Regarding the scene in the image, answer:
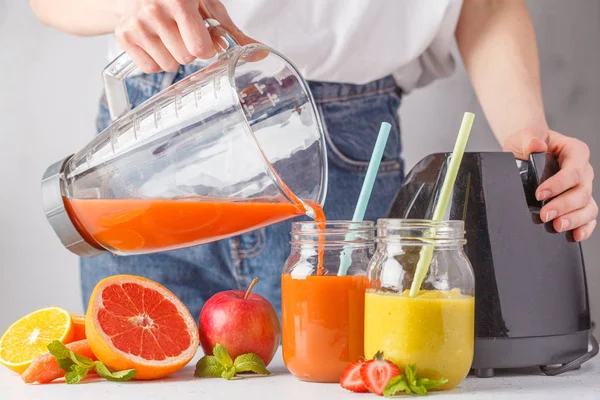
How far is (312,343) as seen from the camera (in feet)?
3.37

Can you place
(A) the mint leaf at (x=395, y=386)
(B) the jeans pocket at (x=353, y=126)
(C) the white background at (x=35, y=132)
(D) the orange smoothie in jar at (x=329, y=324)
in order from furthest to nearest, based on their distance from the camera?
(C) the white background at (x=35, y=132), (B) the jeans pocket at (x=353, y=126), (D) the orange smoothie in jar at (x=329, y=324), (A) the mint leaf at (x=395, y=386)

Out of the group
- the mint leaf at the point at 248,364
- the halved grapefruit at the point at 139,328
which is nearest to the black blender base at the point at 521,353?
the mint leaf at the point at 248,364

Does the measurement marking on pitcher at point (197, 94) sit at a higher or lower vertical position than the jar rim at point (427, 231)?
higher

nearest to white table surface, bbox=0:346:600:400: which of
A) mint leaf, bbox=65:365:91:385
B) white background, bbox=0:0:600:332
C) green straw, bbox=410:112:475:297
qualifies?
mint leaf, bbox=65:365:91:385

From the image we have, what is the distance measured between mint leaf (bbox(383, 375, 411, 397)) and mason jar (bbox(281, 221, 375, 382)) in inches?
4.3

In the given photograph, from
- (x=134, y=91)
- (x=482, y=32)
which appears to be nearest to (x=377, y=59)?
(x=482, y=32)

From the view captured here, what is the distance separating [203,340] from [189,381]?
0.10 m

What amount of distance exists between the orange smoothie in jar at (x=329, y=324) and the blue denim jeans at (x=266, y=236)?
1.60ft

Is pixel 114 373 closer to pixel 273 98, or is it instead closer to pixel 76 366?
pixel 76 366

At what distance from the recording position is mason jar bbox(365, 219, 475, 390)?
3.07 feet

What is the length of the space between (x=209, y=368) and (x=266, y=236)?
0.46 meters

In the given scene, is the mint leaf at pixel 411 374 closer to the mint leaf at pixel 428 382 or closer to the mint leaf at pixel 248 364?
the mint leaf at pixel 428 382

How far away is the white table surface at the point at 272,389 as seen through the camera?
3.12 ft

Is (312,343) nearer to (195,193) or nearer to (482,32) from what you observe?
(195,193)
